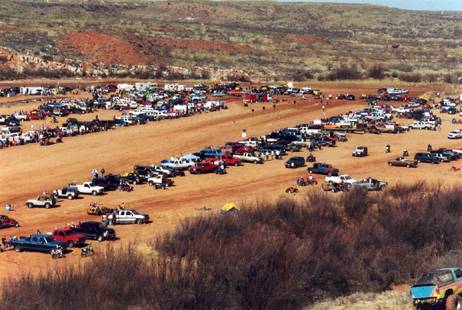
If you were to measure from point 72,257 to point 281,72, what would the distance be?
354 feet

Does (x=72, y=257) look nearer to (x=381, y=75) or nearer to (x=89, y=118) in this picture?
(x=89, y=118)

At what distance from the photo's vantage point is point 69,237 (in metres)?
35.6

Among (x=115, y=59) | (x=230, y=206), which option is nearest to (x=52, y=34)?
(x=115, y=59)

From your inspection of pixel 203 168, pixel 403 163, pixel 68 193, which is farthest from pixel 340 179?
pixel 68 193

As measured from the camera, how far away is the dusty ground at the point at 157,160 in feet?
135

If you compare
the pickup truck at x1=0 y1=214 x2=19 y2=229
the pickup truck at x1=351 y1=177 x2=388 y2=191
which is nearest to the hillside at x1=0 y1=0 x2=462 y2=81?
the pickup truck at x1=351 y1=177 x2=388 y2=191

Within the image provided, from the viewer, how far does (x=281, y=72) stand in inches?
5443

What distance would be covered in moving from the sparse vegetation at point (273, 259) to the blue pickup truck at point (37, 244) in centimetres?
571

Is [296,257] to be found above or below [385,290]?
above

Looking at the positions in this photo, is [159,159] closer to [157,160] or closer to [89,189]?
[157,160]

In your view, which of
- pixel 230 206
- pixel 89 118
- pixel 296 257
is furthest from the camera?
pixel 89 118

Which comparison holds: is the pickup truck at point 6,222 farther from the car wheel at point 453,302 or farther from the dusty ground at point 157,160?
the car wheel at point 453,302

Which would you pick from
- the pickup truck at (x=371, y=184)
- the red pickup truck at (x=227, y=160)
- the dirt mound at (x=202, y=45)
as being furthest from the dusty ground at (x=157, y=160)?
the dirt mound at (x=202, y=45)

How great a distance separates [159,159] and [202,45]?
313ft
